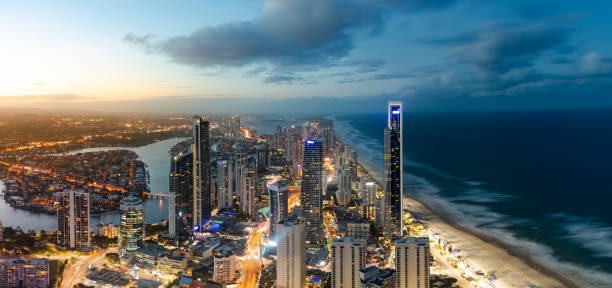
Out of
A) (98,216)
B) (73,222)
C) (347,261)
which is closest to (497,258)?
(347,261)

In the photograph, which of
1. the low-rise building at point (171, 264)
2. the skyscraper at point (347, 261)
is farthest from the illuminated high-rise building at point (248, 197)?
the skyscraper at point (347, 261)

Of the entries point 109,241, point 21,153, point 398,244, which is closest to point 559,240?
point 398,244

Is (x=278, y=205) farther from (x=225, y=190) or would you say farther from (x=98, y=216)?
(x=98, y=216)

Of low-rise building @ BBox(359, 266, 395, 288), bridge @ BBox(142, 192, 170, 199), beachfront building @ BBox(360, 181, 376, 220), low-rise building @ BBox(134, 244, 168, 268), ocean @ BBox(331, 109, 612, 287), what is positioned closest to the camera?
low-rise building @ BBox(359, 266, 395, 288)

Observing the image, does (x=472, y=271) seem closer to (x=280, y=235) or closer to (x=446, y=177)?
(x=280, y=235)

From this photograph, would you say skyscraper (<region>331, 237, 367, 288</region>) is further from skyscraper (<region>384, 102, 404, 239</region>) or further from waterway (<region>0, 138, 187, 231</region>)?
waterway (<region>0, 138, 187, 231</region>)

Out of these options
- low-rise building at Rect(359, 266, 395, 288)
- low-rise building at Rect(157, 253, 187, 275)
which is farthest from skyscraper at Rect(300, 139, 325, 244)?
low-rise building at Rect(359, 266, 395, 288)
